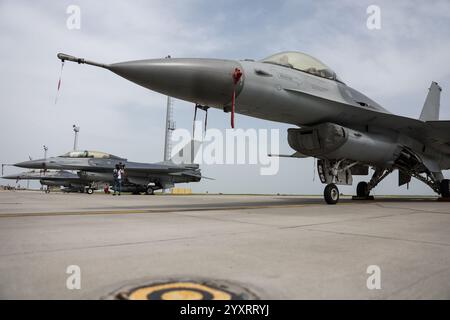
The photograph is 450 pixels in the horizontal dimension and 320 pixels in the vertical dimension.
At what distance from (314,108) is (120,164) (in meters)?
12.8

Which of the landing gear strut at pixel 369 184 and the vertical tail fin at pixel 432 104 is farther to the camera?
the vertical tail fin at pixel 432 104

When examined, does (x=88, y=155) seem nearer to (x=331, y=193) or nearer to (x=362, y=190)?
(x=362, y=190)

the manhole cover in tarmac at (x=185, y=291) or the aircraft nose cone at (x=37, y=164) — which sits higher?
the aircraft nose cone at (x=37, y=164)

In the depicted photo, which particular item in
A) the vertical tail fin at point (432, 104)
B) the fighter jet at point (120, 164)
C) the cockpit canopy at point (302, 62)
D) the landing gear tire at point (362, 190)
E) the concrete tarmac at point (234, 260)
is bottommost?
the concrete tarmac at point (234, 260)

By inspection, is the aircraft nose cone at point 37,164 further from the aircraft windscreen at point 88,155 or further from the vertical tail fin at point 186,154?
the vertical tail fin at point 186,154

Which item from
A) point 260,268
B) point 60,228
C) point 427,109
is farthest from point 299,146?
point 427,109

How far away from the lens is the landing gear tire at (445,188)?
11.5 meters

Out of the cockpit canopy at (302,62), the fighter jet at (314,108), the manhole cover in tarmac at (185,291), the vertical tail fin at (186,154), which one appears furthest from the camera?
the vertical tail fin at (186,154)

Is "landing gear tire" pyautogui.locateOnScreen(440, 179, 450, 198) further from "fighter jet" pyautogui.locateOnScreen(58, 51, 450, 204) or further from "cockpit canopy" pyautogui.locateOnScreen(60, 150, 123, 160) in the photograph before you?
"cockpit canopy" pyautogui.locateOnScreen(60, 150, 123, 160)

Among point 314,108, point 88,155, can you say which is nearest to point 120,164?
point 88,155

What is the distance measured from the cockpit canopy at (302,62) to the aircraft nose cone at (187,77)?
1609mm

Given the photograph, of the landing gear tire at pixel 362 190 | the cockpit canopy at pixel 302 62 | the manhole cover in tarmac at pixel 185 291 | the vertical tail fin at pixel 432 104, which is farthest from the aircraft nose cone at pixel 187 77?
the vertical tail fin at pixel 432 104

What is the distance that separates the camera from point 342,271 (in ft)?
6.28

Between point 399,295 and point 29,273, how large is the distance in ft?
6.11
